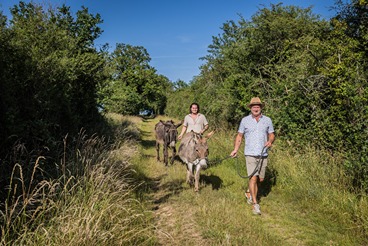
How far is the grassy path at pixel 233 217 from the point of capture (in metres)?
4.07

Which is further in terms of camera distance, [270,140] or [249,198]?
[249,198]

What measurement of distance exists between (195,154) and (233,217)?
2063 mm

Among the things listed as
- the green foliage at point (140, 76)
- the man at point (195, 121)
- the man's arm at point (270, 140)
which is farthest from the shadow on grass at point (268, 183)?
the green foliage at point (140, 76)

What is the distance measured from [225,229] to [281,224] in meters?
1.19

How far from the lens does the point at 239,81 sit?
1248 cm

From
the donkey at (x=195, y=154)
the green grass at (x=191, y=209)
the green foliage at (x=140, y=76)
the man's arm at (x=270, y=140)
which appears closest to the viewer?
the green grass at (x=191, y=209)

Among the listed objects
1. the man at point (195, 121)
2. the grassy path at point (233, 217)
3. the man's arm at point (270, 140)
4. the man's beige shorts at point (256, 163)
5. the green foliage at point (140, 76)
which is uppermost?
the green foliage at point (140, 76)

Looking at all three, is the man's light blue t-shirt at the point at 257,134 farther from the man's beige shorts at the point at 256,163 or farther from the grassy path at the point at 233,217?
the grassy path at the point at 233,217

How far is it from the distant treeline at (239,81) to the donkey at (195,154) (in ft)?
9.74

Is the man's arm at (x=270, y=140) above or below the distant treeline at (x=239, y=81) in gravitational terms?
below

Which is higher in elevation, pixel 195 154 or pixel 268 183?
pixel 195 154

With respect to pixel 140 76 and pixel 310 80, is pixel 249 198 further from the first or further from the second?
pixel 140 76

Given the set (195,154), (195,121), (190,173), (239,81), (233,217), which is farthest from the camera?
(239,81)

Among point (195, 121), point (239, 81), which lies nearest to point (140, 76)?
point (239, 81)
